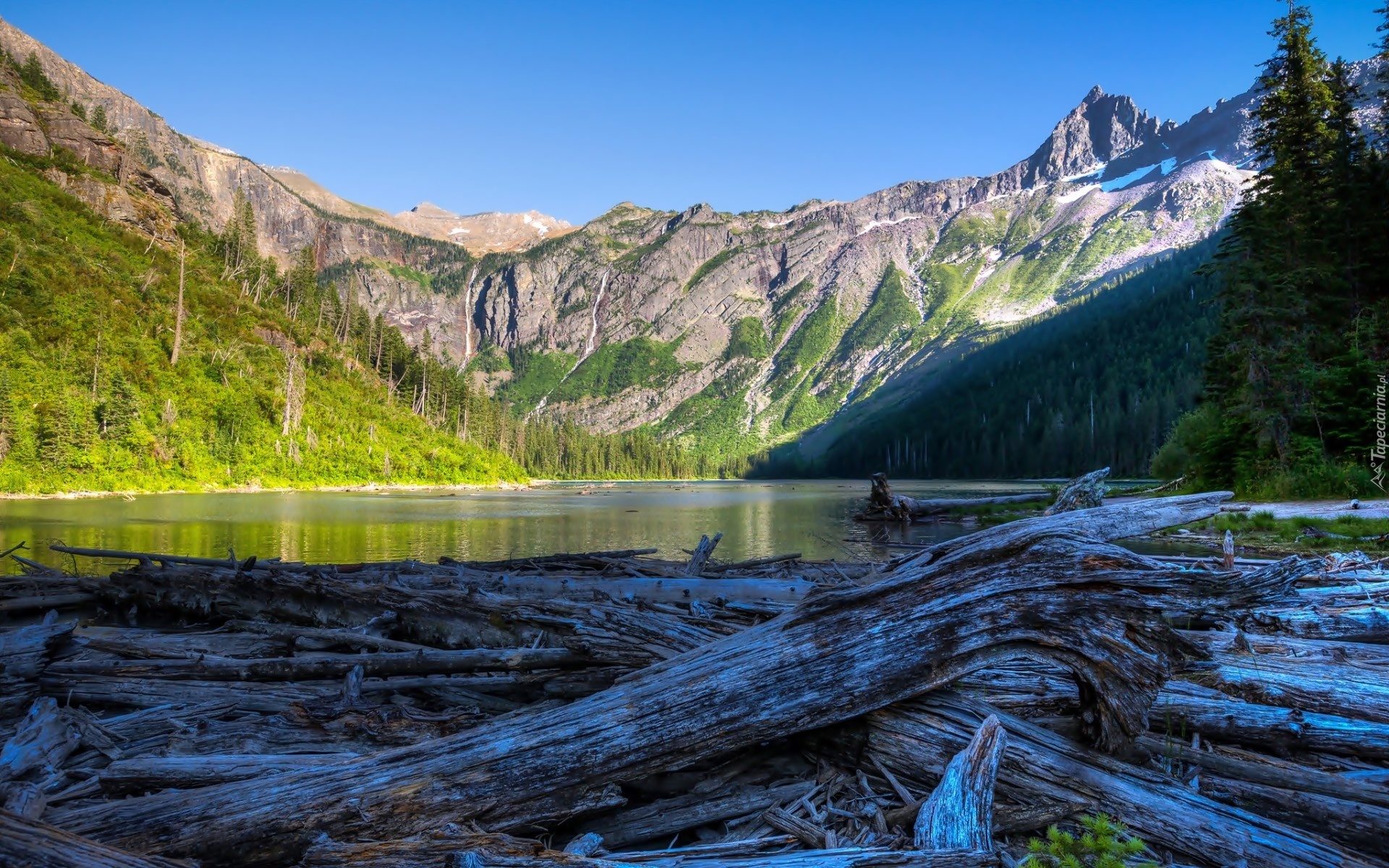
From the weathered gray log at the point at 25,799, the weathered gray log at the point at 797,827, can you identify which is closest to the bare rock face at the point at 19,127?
the weathered gray log at the point at 25,799

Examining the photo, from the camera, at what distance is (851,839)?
3.40 m

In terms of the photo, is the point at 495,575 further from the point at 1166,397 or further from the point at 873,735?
the point at 1166,397

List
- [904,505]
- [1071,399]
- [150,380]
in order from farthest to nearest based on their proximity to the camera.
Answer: [1071,399] → [150,380] → [904,505]

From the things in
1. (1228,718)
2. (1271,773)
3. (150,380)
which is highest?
(150,380)

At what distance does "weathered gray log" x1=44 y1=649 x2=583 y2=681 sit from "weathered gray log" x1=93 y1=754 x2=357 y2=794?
5.12ft

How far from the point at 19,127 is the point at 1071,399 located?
603ft

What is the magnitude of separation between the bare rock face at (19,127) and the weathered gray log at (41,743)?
10965cm

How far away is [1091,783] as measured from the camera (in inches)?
141

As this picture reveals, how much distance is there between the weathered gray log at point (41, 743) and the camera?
383cm

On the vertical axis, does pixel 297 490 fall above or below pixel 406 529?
above

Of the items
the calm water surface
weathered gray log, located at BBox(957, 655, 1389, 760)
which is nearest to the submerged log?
the calm water surface

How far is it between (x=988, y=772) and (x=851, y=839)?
822 millimetres

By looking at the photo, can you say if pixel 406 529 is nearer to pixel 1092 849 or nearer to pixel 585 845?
pixel 585 845

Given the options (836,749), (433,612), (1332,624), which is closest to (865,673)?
(836,749)
